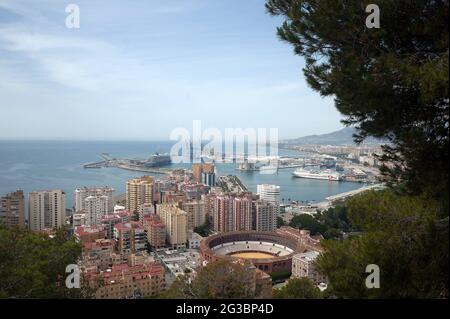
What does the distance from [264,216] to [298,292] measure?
8.79 metres

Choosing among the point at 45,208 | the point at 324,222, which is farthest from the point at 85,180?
the point at 324,222

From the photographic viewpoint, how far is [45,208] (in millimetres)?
9477

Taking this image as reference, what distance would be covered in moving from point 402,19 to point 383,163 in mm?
695

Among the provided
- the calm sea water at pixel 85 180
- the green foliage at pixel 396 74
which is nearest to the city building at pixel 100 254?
the green foliage at pixel 396 74

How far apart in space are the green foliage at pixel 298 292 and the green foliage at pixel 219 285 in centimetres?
21

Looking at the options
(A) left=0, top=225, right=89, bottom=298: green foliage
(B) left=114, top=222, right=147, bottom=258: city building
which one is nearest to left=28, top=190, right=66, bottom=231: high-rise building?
(B) left=114, top=222, right=147, bottom=258: city building

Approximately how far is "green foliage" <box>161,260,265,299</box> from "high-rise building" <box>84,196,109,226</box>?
888 cm

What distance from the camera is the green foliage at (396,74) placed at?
4.43 feet

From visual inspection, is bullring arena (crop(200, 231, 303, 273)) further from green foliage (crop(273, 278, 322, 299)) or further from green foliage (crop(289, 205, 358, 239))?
green foliage (crop(273, 278, 322, 299))

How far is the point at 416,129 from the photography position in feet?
4.46

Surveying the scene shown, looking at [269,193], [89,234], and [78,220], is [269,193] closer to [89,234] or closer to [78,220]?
[78,220]

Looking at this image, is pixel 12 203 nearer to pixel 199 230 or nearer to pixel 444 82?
pixel 199 230

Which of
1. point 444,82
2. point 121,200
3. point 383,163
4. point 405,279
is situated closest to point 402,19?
point 444,82

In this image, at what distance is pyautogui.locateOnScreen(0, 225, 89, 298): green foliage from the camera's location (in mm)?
1899
